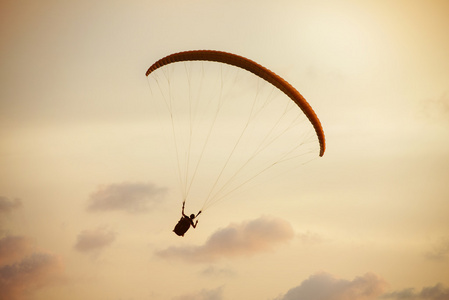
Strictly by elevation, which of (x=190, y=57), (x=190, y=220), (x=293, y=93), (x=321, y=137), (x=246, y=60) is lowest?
(x=190, y=220)

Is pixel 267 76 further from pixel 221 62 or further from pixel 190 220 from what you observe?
pixel 190 220

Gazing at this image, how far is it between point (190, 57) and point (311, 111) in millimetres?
8253

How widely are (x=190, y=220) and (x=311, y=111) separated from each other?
994 cm

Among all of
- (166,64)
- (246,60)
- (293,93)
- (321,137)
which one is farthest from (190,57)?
(321,137)

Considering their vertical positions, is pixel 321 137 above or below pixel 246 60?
below

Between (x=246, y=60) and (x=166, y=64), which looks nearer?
(x=246, y=60)

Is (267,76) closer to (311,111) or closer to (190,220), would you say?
(311,111)

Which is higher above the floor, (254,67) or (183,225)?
(254,67)

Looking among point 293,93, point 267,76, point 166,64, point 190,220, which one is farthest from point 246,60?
point 190,220

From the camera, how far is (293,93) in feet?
87.4

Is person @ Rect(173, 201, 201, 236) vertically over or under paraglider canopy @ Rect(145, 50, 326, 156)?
under

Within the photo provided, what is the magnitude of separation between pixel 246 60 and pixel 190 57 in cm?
374

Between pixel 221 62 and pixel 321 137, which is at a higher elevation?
pixel 221 62

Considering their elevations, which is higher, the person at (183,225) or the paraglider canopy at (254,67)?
the paraglider canopy at (254,67)
